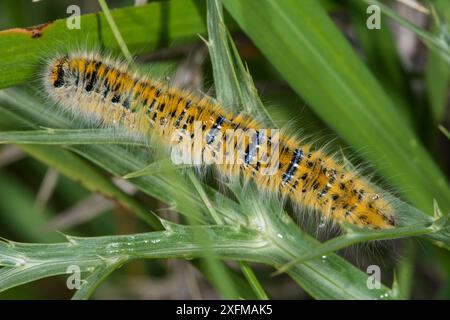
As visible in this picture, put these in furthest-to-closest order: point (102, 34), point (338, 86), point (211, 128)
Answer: point (338, 86), point (102, 34), point (211, 128)

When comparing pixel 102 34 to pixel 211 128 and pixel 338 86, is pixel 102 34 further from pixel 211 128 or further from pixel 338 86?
pixel 338 86

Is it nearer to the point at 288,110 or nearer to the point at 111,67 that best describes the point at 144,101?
the point at 111,67

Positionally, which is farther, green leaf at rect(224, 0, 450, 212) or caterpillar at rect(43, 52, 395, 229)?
green leaf at rect(224, 0, 450, 212)

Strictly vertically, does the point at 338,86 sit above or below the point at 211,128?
above

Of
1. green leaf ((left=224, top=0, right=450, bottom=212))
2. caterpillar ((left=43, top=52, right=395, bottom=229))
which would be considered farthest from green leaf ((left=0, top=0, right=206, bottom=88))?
green leaf ((left=224, top=0, right=450, bottom=212))

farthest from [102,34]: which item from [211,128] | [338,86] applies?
[338,86]

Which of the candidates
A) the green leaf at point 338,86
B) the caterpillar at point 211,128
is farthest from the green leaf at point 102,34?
the green leaf at point 338,86

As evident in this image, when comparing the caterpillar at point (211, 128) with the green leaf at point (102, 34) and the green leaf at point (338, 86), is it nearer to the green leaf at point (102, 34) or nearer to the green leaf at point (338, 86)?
the green leaf at point (102, 34)

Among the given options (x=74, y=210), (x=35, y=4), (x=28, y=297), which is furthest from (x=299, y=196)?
(x=35, y=4)

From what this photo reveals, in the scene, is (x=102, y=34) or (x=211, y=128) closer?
(x=211, y=128)

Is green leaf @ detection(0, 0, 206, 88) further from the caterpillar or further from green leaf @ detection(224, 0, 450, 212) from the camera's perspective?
green leaf @ detection(224, 0, 450, 212)

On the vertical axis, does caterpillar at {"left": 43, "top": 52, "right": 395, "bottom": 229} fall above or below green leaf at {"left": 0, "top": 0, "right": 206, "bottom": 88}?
below
